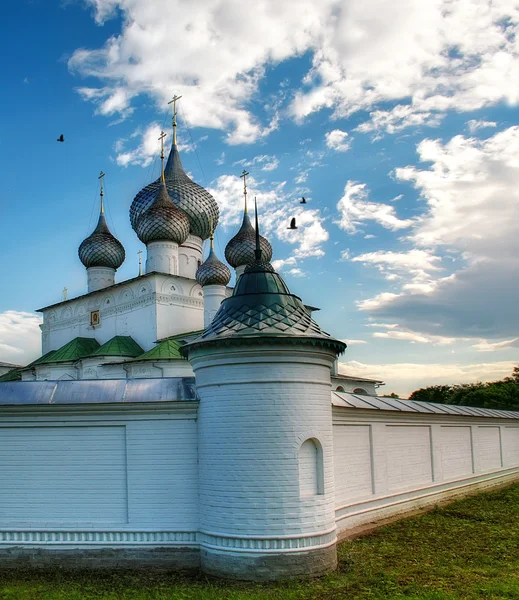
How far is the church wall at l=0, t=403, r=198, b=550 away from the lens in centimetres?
888

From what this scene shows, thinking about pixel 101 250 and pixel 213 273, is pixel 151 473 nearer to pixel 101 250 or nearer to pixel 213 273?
pixel 213 273

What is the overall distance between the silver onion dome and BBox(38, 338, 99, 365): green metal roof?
17.5 feet

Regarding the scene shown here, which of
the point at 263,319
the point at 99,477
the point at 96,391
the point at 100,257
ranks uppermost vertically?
the point at 100,257

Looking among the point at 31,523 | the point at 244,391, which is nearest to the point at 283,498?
the point at 244,391

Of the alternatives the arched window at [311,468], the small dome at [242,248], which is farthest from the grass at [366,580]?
the small dome at [242,248]

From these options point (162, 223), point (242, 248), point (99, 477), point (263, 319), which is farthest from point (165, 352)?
point (263, 319)

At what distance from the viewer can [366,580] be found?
8203 millimetres

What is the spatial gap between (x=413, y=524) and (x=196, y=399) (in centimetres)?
554

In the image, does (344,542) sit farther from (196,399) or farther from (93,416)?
(93,416)

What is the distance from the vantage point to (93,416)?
30.0 feet

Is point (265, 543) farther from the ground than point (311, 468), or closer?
closer

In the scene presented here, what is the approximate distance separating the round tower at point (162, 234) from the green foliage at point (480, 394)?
19.1 meters

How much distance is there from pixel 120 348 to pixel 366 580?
17.4 meters

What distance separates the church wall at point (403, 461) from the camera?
11.4m
